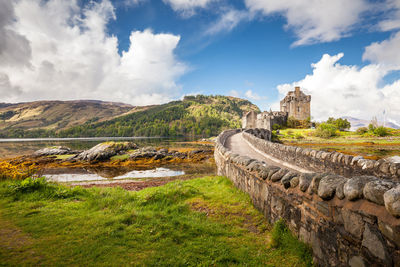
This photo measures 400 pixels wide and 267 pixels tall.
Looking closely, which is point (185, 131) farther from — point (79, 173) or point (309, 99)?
point (79, 173)

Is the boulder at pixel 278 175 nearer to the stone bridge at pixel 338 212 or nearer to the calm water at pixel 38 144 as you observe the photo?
the stone bridge at pixel 338 212

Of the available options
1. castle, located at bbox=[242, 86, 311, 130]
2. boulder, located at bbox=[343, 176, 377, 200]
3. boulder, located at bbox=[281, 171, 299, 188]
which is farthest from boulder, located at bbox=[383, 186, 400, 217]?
castle, located at bbox=[242, 86, 311, 130]

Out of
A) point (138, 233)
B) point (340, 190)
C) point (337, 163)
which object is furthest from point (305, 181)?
point (337, 163)

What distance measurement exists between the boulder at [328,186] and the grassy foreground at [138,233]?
1131 millimetres

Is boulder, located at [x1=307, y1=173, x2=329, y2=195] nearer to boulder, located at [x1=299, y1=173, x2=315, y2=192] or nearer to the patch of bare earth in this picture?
boulder, located at [x1=299, y1=173, x2=315, y2=192]

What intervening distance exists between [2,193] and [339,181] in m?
9.63

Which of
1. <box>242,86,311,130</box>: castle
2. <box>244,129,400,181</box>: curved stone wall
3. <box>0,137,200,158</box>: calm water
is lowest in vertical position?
<box>0,137,200,158</box>: calm water

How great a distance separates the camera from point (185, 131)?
15500 centimetres

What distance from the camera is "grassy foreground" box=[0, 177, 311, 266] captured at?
3.38 m

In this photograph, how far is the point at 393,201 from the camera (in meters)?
2.12

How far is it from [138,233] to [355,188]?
412 cm

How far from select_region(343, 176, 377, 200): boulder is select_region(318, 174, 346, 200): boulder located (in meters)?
0.23

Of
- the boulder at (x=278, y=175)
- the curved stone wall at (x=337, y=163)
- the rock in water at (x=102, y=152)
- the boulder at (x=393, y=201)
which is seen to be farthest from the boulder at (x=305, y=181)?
the rock in water at (x=102, y=152)

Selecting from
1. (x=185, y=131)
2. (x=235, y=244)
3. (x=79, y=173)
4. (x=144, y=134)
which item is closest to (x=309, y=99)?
(x=79, y=173)
